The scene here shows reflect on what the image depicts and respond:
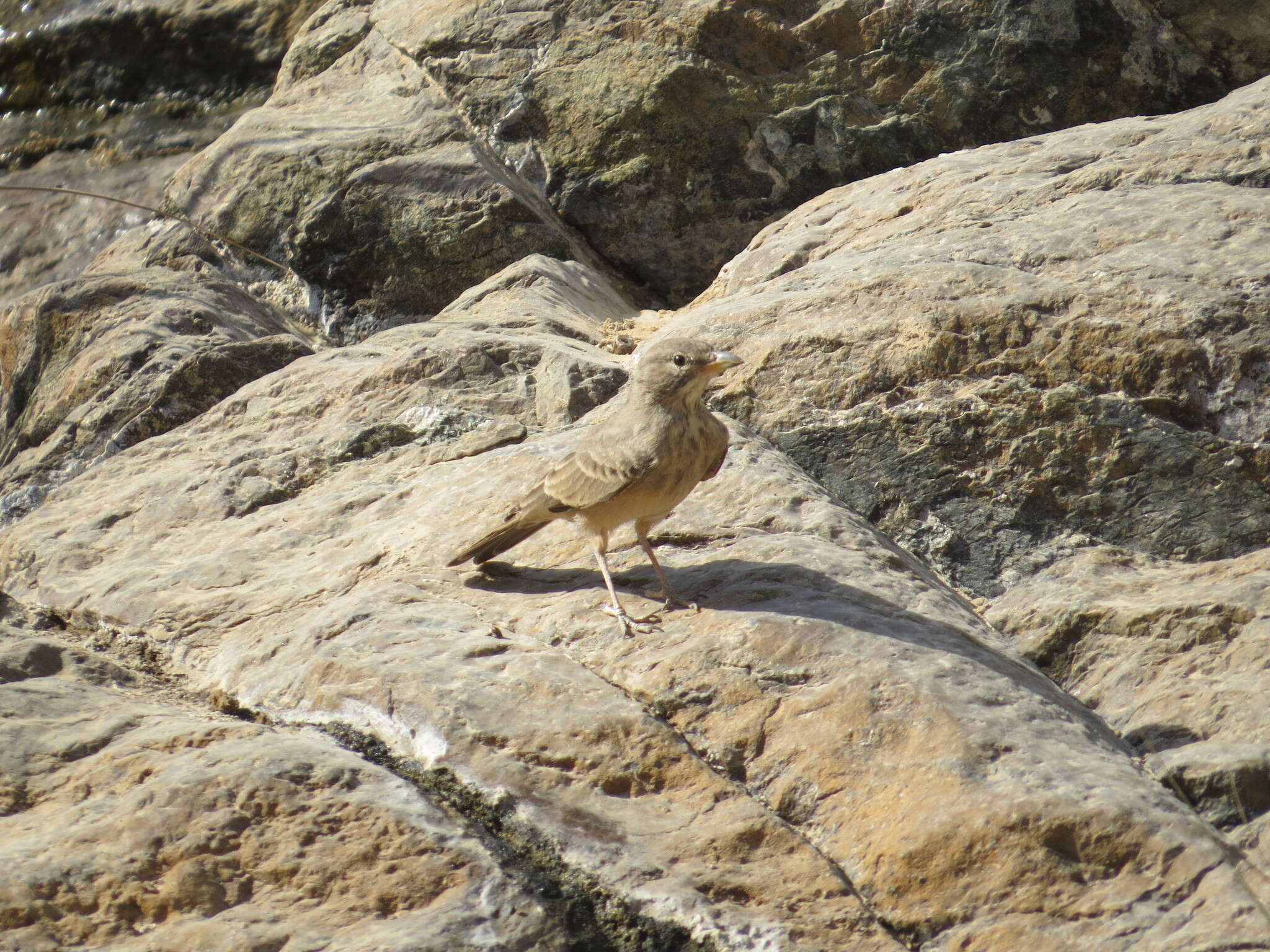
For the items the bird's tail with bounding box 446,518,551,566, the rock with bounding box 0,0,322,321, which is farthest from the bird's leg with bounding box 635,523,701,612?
the rock with bounding box 0,0,322,321

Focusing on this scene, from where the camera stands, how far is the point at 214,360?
7.11 metres

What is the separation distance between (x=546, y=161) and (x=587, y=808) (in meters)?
6.42

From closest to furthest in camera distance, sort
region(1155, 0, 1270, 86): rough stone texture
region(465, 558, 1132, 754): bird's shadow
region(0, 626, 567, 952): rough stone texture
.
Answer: region(0, 626, 567, 952): rough stone texture → region(465, 558, 1132, 754): bird's shadow → region(1155, 0, 1270, 86): rough stone texture

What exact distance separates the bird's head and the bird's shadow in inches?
25.9

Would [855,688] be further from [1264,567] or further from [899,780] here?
[1264,567]

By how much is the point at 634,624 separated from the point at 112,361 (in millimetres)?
4493

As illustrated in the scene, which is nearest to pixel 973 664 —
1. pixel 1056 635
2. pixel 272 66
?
pixel 1056 635

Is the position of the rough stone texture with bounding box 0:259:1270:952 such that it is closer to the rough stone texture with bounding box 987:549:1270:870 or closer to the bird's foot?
the bird's foot

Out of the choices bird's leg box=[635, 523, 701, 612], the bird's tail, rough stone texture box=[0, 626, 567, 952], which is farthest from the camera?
the bird's tail

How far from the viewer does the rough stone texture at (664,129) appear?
27.9ft

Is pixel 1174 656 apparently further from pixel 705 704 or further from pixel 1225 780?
pixel 705 704

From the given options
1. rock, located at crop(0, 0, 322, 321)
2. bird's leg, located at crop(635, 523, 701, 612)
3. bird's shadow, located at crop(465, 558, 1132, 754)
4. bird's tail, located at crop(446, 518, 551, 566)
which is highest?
rock, located at crop(0, 0, 322, 321)

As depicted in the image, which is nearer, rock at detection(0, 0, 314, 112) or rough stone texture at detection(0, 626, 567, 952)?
rough stone texture at detection(0, 626, 567, 952)

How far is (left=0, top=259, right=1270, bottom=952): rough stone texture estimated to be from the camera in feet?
10.4
